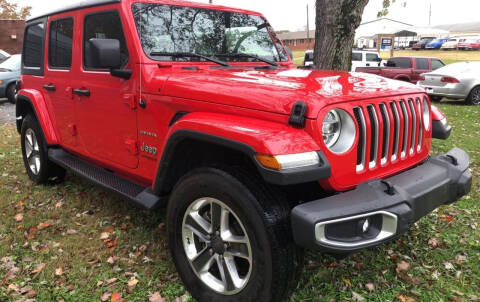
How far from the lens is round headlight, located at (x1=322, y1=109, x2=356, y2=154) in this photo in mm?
2211

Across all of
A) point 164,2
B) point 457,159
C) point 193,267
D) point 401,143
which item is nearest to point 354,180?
point 401,143

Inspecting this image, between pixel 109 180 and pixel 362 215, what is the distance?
2301mm

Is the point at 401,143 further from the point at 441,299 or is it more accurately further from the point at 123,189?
the point at 123,189

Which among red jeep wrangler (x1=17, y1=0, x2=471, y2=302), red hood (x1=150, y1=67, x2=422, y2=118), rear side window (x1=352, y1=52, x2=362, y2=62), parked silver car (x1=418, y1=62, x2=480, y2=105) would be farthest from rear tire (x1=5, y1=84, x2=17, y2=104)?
rear side window (x1=352, y1=52, x2=362, y2=62)

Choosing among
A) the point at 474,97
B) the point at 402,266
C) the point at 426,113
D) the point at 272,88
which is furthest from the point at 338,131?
the point at 474,97

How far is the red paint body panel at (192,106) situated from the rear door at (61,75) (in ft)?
0.07

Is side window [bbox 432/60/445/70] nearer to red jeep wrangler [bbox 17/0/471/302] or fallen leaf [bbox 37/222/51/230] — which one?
red jeep wrangler [bbox 17/0/471/302]

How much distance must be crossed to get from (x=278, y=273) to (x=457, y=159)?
1605 millimetres

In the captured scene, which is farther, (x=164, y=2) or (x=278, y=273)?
(x=164, y=2)

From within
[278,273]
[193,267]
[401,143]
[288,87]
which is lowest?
[193,267]

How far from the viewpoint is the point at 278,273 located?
6.94 feet

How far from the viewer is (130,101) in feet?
10.1

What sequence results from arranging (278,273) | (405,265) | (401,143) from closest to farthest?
(278,273)
(401,143)
(405,265)

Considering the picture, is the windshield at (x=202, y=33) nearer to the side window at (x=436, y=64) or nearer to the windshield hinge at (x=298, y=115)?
the windshield hinge at (x=298, y=115)
